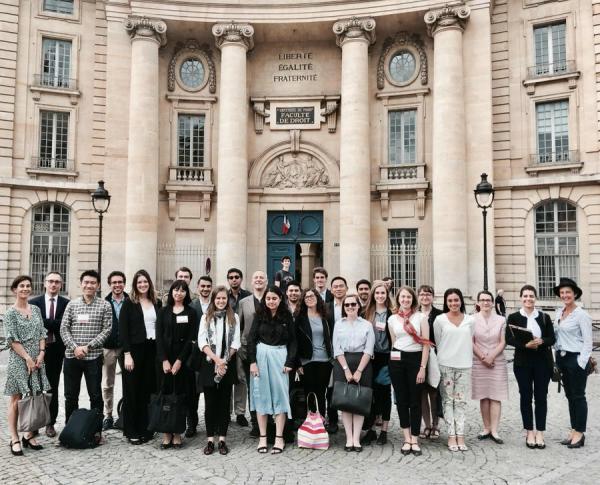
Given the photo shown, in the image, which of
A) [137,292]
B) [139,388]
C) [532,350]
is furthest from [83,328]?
[532,350]

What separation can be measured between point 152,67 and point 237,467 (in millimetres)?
18657

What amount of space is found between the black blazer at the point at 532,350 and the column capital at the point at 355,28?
16761mm

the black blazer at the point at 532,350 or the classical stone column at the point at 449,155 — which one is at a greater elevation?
the classical stone column at the point at 449,155

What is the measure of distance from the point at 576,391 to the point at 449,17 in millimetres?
17076

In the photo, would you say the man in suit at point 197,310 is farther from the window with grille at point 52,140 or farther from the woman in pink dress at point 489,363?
the window with grille at point 52,140

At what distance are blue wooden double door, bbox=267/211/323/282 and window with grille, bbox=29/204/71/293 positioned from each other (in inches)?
328

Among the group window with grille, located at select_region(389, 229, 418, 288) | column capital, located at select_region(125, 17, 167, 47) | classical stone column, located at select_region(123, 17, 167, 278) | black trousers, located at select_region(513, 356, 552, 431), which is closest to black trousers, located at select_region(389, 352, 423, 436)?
black trousers, located at select_region(513, 356, 552, 431)

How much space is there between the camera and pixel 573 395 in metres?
7.05

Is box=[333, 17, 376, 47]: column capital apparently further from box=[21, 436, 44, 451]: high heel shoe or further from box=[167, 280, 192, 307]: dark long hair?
box=[21, 436, 44, 451]: high heel shoe

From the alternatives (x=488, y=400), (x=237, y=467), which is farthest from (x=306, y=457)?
(x=488, y=400)

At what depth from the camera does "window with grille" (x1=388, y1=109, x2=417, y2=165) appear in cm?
2233

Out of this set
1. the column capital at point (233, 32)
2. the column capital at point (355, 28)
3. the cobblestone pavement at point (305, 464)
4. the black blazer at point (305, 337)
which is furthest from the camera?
the column capital at point (233, 32)

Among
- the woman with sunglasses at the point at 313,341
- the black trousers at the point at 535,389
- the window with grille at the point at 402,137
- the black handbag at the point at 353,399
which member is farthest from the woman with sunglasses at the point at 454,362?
the window with grille at the point at 402,137

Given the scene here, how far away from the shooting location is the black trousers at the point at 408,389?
6773 mm
